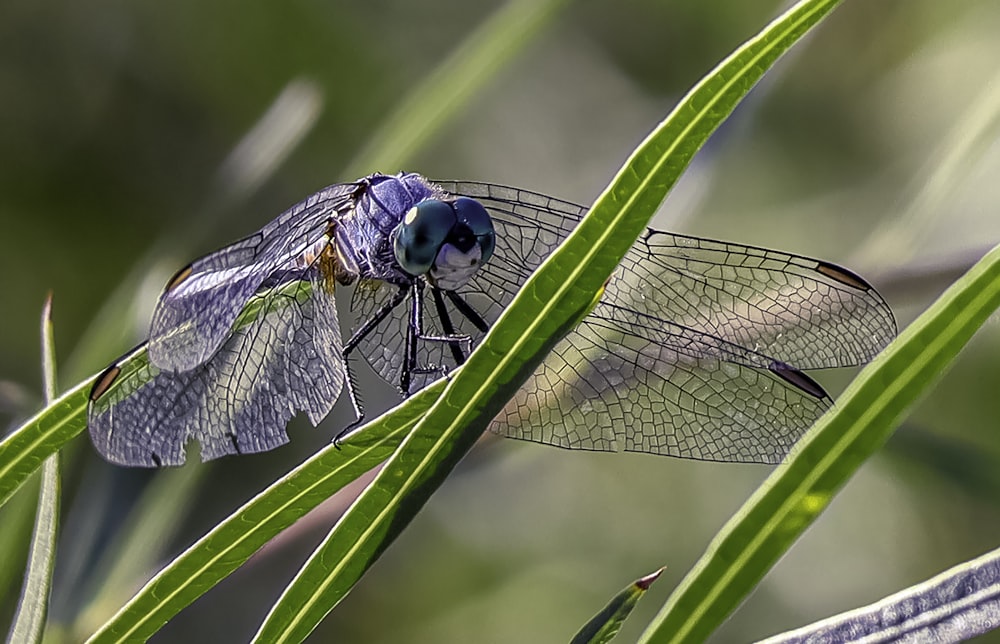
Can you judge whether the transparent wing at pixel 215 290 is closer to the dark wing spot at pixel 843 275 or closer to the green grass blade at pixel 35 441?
the green grass blade at pixel 35 441

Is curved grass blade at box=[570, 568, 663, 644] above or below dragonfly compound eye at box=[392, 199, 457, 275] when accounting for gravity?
below

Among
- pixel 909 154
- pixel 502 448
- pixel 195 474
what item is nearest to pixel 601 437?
pixel 502 448

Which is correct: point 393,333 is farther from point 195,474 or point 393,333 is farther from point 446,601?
point 446,601

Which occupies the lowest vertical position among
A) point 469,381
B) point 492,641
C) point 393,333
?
point 492,641

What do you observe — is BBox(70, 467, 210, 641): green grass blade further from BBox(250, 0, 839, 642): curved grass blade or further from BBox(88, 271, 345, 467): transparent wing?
BBox(250, 0, 839, 642): curved grass blade

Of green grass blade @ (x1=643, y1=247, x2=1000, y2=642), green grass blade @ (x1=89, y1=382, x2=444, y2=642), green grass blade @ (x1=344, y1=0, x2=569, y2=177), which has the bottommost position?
green grass blade @ (x1=643, y1=247, x2=1000, y2=642)

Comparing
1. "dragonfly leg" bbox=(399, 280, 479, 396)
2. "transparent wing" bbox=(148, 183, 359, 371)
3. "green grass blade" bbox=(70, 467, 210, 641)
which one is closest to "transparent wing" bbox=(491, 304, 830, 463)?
"dragonfly leg" bbox=(399, 280, 479, 396)

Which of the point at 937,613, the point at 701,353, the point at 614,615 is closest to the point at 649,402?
the point at 701,353
